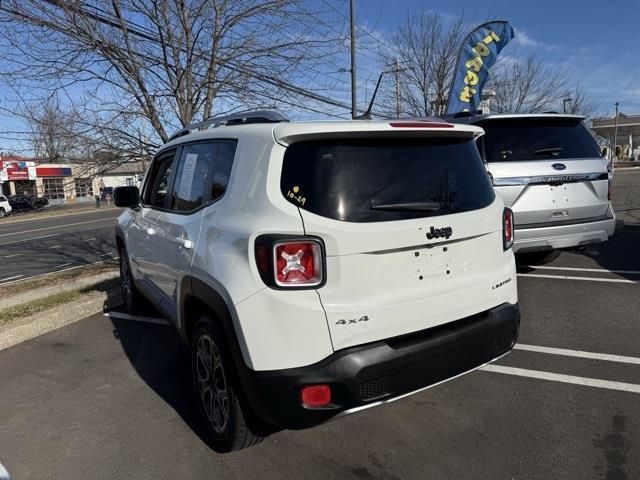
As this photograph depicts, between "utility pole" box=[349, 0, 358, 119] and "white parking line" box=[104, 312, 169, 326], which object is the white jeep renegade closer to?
"white parking line" box=[104, 312, 169, 326]

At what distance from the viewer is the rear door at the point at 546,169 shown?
210 inches

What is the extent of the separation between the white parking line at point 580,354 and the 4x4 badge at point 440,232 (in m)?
2.03

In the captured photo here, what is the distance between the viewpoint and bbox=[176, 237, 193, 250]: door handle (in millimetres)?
3029

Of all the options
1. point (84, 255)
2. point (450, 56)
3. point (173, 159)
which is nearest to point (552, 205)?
point (173, 159)

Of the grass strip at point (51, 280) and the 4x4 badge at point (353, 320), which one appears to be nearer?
the 4x4 badge at point (353, 320)

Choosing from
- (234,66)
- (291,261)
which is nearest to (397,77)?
(234,66)

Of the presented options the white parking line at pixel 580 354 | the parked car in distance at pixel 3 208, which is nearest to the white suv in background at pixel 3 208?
the parked car in distance at pixel 3 208

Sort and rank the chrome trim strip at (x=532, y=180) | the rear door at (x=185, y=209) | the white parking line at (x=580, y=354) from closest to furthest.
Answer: the rear door at (x=185, y=209)
the white parking line at (x=580, y=354)
the chrome trim strip at (x=532, y=180)

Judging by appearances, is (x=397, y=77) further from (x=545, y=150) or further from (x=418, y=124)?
(x=418, y=124)

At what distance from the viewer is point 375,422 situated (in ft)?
10.2

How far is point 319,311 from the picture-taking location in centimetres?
229

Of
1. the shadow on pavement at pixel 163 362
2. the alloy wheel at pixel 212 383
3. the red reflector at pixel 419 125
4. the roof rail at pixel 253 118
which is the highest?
the roof rail at pixel 253 118

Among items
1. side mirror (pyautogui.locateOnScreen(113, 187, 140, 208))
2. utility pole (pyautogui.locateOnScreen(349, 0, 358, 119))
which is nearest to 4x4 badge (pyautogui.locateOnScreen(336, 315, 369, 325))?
side mirror (pyautogui.locateOnScreen(113, 187, 140, 208))

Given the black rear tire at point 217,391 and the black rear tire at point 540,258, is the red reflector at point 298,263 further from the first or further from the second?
the black rear tire at point 540,258
